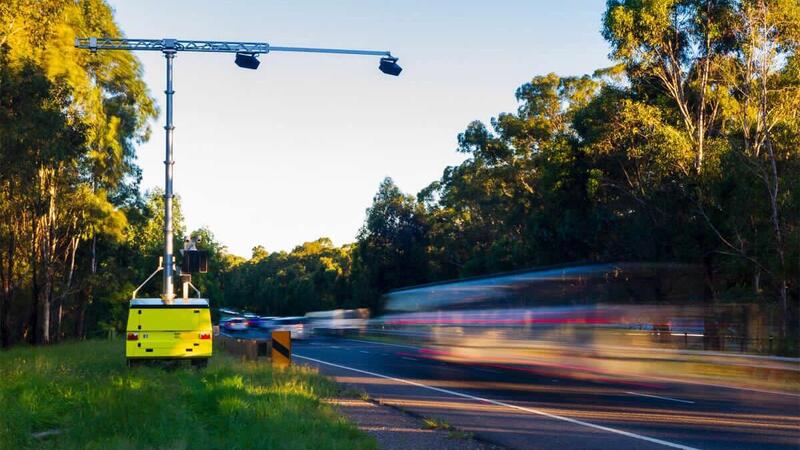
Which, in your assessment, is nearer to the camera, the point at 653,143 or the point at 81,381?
the point at 81,381

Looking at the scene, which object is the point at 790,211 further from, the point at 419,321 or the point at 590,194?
the point at 419,321

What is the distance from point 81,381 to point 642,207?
29.9 meters

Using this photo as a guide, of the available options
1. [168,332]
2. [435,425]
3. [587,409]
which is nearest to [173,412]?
[435,425]

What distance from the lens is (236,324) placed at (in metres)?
65.5

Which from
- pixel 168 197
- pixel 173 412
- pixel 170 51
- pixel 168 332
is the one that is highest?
pixel 170 51

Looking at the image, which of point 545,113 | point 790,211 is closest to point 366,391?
point 790,211

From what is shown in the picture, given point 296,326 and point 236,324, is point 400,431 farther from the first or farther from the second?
point 236,324

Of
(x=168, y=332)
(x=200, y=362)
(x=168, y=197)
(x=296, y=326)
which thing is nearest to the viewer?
(x=168, y=332)

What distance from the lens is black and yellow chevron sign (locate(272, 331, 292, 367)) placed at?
21802mm

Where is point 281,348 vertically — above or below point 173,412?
above

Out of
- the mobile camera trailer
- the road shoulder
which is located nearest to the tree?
the mobile camera trailer

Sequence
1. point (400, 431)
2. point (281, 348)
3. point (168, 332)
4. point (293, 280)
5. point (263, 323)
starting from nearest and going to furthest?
point (400, 431)
point (281, 348)
point (168, 332)
point (263, 323)
point (293, 280)

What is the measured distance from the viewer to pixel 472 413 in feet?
50.9

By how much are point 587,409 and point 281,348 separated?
8.87m
